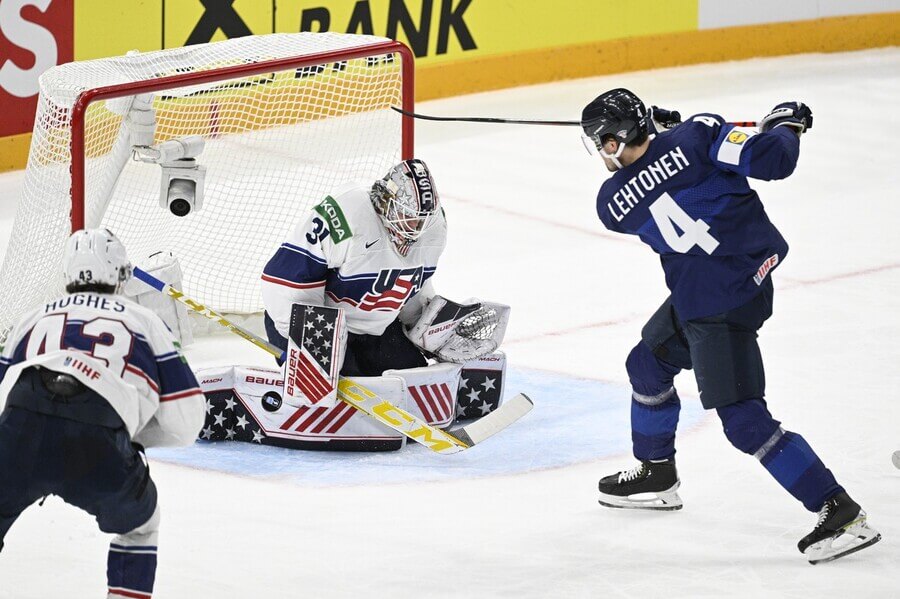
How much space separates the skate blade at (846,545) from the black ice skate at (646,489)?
452 millimetres

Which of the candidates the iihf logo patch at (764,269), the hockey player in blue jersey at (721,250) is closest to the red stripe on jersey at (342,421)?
the hockey player in blue jersey at (721,250)

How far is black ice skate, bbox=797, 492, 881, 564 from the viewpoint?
3709 millimetres

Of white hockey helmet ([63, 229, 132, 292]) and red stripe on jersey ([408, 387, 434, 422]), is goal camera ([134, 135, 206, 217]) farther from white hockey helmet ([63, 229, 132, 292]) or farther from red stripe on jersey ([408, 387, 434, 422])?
white hockey helmet ([63, 229, 132, 292])

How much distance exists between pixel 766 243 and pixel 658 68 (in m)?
5.83

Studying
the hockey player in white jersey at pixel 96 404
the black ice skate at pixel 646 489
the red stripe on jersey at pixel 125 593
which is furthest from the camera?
the black ice skate at pixel 646 489

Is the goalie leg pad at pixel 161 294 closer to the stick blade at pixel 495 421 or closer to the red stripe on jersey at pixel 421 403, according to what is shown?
the red stripe on jersey at pixel 421 403

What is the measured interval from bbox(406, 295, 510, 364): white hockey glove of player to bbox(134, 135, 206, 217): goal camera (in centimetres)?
72

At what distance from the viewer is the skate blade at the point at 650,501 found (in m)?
4.12

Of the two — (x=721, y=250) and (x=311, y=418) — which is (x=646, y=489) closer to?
(x=721, y=250)

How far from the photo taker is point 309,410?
4430mm

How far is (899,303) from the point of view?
591cm

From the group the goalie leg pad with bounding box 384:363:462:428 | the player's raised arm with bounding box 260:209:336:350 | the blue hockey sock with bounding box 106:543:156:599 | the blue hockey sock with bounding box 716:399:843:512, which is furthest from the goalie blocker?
the blue hockey sock with bounding box 106:543:156:599

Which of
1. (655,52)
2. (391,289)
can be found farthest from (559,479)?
(655,52)

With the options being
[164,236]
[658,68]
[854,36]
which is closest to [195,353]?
[164,236]
